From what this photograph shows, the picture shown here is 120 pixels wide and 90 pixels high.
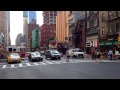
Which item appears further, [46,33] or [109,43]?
[46,33]

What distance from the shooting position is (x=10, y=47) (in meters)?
53.8

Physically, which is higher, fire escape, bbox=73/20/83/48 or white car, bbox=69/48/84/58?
fire escape, bbox=73/20/83/48

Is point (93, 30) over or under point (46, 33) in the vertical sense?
under

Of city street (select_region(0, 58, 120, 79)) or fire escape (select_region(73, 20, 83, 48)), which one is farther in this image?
fire escape (select_region(73, 20, 83, 48))

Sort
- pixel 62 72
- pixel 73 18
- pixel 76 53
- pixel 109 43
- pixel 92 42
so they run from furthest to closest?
pixel 73 18 → pixel 92 42 → pixel 109 43 → pixel 76 53 → pixel 62 72

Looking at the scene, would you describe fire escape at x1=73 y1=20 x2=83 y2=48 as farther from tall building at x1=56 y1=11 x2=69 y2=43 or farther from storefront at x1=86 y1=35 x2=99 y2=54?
tall building at x1=56 y1=11 x2=69 y2=43

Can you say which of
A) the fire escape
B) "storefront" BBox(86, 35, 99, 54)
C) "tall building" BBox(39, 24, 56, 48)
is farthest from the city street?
"tall building" BBox(39, 24, 56, 48)

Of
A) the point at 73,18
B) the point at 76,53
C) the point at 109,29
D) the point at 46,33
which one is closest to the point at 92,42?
the point at 109,29

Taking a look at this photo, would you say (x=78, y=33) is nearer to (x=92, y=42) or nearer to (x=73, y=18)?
(x=73, y=18)

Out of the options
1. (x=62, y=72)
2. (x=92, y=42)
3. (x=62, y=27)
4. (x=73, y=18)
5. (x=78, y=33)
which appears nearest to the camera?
(x=62, y=72)

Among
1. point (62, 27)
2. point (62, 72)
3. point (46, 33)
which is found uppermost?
point (46, 33)

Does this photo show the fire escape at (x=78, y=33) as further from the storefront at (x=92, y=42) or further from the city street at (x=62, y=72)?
the city street at (x=62, y=72)

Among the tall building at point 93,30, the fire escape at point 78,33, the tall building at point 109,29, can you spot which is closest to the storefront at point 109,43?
→ the tall building at point 109,29
